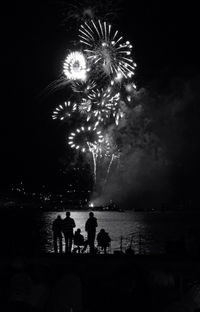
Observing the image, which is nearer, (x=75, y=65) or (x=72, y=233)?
(x=72, y=233)

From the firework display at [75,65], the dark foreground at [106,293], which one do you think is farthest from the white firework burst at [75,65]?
the dark foreground at [106,293]

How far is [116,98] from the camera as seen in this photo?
4466 cm

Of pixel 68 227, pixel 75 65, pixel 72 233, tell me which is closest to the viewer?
pixel 68 227

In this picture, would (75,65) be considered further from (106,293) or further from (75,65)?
(106,293)

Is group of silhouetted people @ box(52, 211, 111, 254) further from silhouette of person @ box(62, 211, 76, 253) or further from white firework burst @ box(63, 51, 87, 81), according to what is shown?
white firework burst @ box(63, 51, 87, 81)

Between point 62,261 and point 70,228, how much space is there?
15.9 ft

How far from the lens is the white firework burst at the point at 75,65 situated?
1601 inches

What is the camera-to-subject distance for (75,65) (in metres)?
40.8

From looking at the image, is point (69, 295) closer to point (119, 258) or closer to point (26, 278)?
point (26, 278)

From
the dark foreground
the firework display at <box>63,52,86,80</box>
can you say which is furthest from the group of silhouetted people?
the firework display at <box>63,52,86,80</box>

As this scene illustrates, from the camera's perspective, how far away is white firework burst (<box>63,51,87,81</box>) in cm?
4066

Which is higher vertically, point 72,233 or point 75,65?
point 75,65

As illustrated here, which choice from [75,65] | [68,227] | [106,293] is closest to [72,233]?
[68,227]

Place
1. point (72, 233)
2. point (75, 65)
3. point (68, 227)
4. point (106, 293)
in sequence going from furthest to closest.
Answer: point (75, 65) → point (72, 233) → point (68, 227) → point (106, 293)
